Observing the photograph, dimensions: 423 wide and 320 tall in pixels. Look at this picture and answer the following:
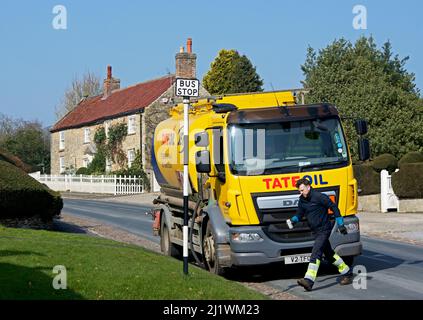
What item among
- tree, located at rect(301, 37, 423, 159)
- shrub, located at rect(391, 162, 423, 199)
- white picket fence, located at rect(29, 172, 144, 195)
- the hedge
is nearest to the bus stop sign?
the hedge

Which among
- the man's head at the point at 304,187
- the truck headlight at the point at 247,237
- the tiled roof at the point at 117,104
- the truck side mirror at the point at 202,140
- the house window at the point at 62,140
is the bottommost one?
the truck headlight at the point at 247,237

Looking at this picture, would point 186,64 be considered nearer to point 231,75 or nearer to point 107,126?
point 107,126

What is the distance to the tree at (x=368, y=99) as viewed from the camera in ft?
143

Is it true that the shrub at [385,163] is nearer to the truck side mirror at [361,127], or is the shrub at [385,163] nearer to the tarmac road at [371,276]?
the tarmac road at [371,276]

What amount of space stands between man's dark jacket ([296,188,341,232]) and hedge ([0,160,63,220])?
33.8 feet

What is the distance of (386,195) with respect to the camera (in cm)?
2973

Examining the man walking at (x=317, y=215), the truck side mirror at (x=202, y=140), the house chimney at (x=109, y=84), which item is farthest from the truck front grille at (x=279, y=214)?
the house chimney at (x=109, y=84)

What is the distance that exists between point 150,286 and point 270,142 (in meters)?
3.76

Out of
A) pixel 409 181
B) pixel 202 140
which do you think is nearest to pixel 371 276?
pixel 202 140

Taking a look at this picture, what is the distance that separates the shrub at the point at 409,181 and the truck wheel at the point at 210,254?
16403 millimetres

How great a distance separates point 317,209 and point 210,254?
2.54 meters

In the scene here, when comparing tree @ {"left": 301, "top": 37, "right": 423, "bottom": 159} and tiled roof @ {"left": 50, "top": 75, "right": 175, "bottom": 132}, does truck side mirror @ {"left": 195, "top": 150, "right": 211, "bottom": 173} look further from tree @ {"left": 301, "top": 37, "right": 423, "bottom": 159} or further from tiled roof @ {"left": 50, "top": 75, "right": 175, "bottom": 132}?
tiled roof @ {"left": 50, "top": 75, "right": 175, "bottom": 132}
